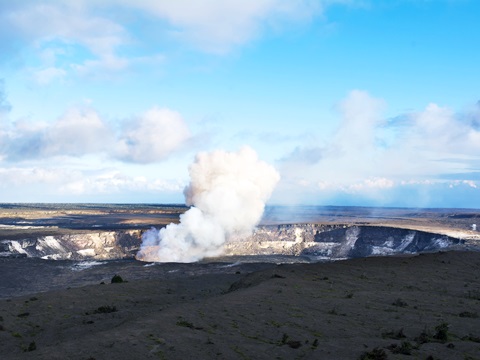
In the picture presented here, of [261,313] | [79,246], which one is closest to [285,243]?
[79,246]

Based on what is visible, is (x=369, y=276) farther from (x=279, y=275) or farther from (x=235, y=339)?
(x=235, y=339)

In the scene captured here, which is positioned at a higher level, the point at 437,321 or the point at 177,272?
the point at 437,321

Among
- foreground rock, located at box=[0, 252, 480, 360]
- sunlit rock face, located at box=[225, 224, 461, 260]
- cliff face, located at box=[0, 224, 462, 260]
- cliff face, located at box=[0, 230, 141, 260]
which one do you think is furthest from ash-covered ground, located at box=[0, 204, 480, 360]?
sunlit rock face, located at box=[225, 224, 461, 260]

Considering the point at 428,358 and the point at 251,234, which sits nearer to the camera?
the point at 428,358

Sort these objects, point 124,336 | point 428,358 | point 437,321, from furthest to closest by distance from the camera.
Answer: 1. point 437,321
2. point 124,336
3. point 428,358

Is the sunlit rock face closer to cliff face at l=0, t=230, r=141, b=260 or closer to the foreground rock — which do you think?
cliff face at l=0, t=230, r=141, b=260

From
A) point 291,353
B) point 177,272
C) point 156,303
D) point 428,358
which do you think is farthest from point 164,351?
point 177,272

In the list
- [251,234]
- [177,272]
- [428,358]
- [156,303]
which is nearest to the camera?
[428,358]
